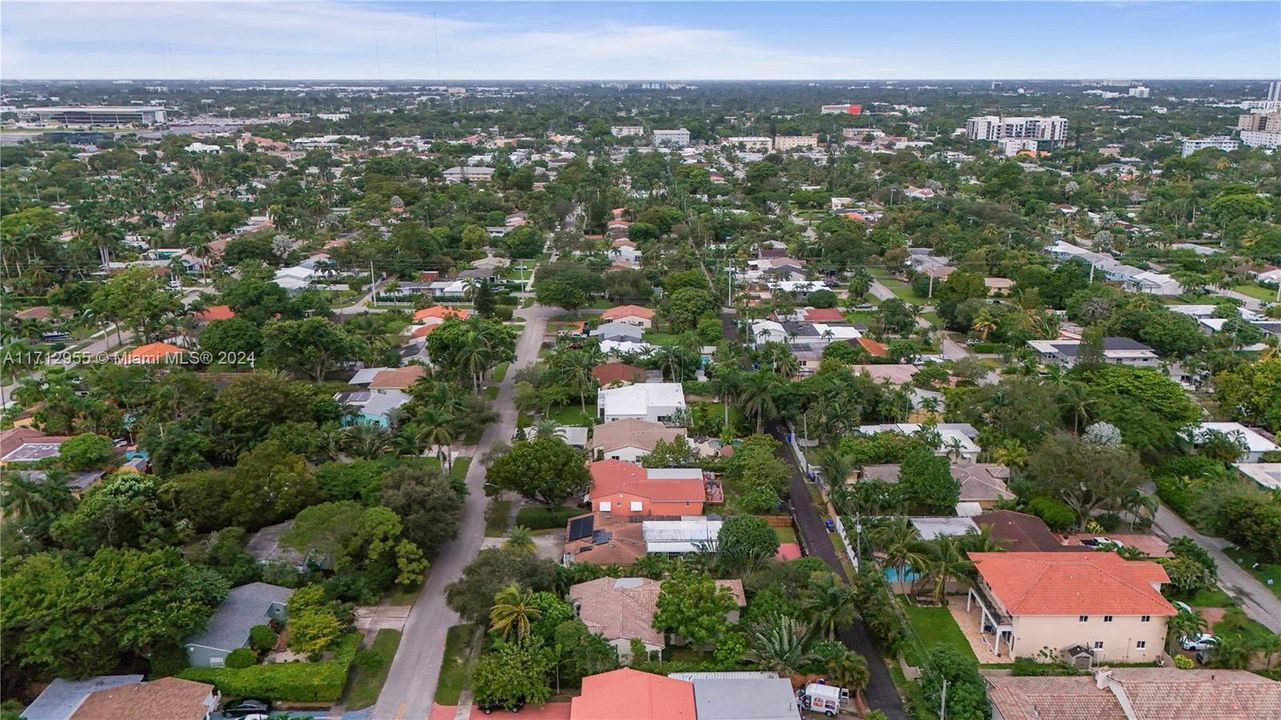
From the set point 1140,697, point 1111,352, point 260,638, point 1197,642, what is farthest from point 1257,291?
point 260,638

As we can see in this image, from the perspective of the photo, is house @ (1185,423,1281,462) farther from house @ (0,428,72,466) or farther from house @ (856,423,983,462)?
house @ (0,428,72,466)

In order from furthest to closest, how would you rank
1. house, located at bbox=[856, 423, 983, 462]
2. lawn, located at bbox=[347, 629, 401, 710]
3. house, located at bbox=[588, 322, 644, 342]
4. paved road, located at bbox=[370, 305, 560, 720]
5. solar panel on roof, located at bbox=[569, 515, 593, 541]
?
1. house, located at bbox=[588, 322, 644, 342]
2. house, located at bbox=[856, 423, 983, 462]
3. solar panel on roof, located at bbox=[569, 515, 593, 541]
4. lawn, located at bbox=[347, 629, 401, 710]
5. paved road, located at bbox=[370, 305, 560, 720]

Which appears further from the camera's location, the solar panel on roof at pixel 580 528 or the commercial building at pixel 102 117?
the commercial building at pixel 102 117

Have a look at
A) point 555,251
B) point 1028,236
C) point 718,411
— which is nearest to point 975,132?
point 1028,236

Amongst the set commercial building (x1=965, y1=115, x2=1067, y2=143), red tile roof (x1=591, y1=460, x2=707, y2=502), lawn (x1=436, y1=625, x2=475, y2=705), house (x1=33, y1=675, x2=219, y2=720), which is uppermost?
commercial building (x1=965, y1=115, x2=1067, y2=143)

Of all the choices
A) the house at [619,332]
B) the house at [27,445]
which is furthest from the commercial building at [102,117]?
the house at [27,445]

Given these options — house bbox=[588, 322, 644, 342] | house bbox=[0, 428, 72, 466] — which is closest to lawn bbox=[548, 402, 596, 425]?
house bbox=[588, 322, 644, 342]

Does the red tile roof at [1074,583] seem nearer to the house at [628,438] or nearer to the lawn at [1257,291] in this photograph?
the house at [628,438]
